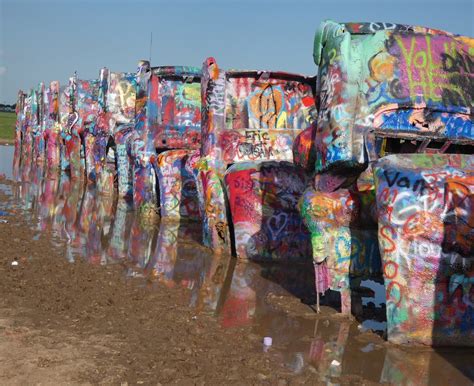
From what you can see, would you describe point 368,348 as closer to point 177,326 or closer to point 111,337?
point 177,326

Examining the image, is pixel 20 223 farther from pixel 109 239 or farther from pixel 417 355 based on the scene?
pixel 417 355

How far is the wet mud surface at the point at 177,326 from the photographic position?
475 centimetres

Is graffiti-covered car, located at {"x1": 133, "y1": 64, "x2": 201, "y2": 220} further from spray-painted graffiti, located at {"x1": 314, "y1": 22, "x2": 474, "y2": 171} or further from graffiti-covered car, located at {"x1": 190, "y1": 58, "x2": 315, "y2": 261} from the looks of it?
spray-painted graffiti, located at {"x1": 314, "y1": 22, "x2": 474, "y2": 171}

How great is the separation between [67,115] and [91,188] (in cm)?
693

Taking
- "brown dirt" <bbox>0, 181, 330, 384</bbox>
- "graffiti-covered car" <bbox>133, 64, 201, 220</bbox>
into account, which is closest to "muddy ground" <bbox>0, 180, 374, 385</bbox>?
"brown dirt" <bbox>0, 181, 330, 384</bbox>

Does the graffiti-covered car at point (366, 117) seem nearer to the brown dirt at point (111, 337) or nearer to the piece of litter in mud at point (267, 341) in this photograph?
the piece of litter in mud at point (267, 341)

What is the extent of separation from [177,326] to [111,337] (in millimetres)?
681

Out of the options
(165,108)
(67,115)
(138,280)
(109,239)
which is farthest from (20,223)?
(67,115)

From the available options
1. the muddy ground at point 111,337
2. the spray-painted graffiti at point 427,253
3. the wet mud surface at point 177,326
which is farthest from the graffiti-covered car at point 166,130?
the spray-painted graffiti at point 427,253


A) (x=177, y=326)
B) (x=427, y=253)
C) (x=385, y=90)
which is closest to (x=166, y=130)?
(x=385, y=90)

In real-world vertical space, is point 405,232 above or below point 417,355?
above

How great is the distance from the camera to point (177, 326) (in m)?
5.82

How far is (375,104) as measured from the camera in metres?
6.20

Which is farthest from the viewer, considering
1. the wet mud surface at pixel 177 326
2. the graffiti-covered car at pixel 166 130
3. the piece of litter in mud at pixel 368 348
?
the graffiti-covered car at pixel 166 130
